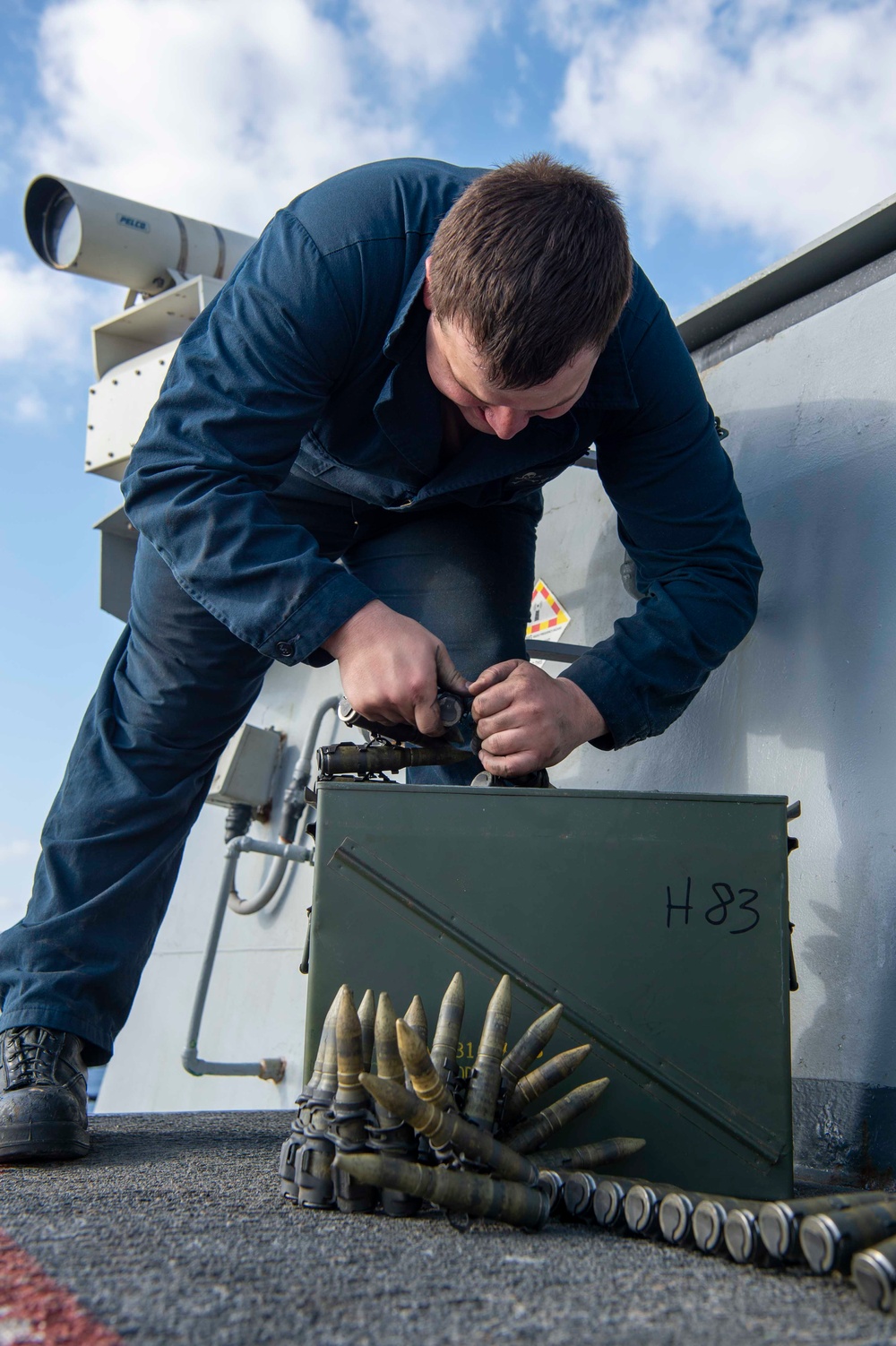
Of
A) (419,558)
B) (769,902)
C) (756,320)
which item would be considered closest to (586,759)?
(419,558)

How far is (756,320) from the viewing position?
188 cm

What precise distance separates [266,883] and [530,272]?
2.00 m

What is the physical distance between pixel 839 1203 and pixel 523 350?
82cm

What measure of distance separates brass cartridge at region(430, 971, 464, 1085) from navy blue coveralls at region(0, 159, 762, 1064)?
0.41m

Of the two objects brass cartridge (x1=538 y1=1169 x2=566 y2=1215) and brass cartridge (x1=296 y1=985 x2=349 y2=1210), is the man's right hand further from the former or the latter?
brass cartridge (x1=538 y1=1169 x2=566 y2=1215)

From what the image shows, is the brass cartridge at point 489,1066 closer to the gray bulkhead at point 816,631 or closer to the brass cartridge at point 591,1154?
the brass cartridge at point 591,1154

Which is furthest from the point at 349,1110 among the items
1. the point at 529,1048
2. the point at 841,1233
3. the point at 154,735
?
the point at 154,735

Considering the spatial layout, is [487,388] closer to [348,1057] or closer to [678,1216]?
[348,1057]

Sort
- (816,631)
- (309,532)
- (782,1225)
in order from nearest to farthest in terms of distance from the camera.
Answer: (782,1225)
(309,532)
(816,631)

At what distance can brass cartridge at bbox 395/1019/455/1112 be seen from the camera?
2.69 feet

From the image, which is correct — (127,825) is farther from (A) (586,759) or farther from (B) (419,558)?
(A) (586,759)

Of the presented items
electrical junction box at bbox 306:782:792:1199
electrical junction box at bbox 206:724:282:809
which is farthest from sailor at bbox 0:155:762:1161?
electrical junction box at bbox 206:724:282:809

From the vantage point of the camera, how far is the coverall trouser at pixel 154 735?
1.40m

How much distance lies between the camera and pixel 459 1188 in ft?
2.68
